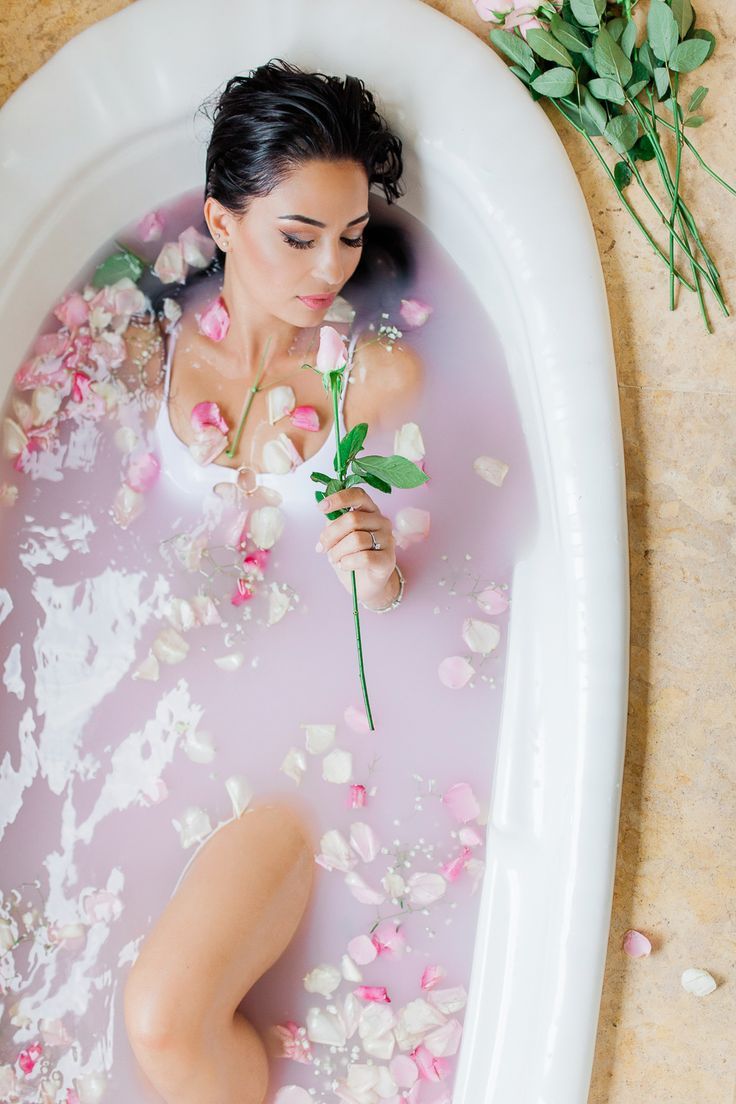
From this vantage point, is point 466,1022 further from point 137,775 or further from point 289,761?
point 137,775

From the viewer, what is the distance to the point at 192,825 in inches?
58.6

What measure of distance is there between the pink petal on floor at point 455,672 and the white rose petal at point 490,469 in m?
0.26

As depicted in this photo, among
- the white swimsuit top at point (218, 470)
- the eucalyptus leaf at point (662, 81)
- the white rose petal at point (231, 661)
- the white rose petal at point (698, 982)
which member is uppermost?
the eucalyptus leaf at point (662, 81)

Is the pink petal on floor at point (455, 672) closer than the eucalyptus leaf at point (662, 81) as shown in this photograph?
No

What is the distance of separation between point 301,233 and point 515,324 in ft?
1.04

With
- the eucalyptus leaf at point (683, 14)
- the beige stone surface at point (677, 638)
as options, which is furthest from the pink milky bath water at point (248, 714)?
the eucalyptus leaf at point (683, 14)

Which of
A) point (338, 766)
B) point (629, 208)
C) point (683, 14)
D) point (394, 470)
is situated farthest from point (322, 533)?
point (683, 14)

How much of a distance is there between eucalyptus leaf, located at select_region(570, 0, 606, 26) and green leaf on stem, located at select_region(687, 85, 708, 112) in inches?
6.1

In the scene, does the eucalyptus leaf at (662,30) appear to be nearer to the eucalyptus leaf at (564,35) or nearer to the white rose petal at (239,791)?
the eucalyptus leaf at (564,35)

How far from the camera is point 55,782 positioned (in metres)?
1.50

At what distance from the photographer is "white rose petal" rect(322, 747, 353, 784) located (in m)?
1.48

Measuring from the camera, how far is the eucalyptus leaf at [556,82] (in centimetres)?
135

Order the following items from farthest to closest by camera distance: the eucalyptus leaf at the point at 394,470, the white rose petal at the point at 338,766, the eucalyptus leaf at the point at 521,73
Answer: the white rose petal at the point at 338,766
the eucalyptus leaf at the point at 521,73
the eucalyptus leaf at the point at 394,470

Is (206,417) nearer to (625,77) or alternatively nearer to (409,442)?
(409,442)
